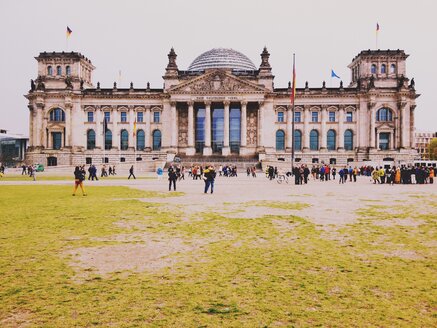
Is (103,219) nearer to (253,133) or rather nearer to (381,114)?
(253,133)

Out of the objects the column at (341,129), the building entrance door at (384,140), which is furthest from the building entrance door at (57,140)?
the building entrance door at (384,140)

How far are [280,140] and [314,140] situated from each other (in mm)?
7249

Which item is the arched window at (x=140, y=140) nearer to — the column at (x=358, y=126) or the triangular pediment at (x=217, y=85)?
the triangular pediment at (x=217, y=85)

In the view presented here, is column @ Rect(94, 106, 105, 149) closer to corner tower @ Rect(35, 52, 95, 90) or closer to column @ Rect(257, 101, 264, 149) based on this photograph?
corner tower @ Rect(35, 52, 95, 90)

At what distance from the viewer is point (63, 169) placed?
72500 millimetres

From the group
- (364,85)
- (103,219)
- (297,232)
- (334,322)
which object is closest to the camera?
(334,322)

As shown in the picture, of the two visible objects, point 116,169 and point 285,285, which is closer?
point 285,285

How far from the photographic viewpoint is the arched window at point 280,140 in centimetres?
8412

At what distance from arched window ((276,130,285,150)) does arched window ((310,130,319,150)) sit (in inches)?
236

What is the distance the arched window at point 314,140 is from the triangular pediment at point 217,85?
13.9m

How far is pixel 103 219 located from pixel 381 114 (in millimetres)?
78438

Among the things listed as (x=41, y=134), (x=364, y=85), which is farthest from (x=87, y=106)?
(x=364, y=85)

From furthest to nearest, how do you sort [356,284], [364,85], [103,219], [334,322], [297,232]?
[364,85] < [103,219] < [297,232] < [356,284] < [334,322]

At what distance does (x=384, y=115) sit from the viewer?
270 ft
